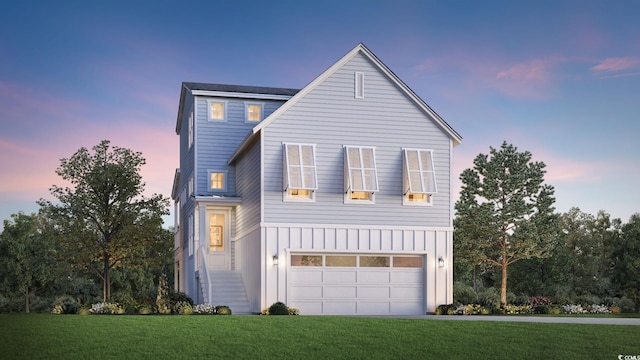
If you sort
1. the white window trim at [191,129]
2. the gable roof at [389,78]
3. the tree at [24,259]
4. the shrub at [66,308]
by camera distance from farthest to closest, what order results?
1. the tree at [24,259]
2. the white window trim at [191,129]
3. the gable roof at [389,78]
4. the shrub at [66,308]

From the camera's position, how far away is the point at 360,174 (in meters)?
27.0

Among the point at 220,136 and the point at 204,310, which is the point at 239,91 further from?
the point at 204,310

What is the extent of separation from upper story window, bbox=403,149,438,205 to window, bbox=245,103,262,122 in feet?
26.0

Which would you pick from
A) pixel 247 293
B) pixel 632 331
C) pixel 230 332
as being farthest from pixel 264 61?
pixel 632 331

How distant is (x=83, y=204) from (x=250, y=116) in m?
10.1

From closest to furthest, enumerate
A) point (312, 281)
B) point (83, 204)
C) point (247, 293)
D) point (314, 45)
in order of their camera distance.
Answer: point (312, 281), point (247, 293), point (314, 45), point (83, 204)

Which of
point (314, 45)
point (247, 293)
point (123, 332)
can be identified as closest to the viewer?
point (123, 332)

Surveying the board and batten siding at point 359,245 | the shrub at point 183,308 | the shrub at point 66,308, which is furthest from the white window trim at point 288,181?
the shrub at point 66,308

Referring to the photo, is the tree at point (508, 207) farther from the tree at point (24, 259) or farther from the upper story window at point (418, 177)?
the tree at point (24, 259)

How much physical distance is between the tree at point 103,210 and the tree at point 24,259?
12305 millimetres

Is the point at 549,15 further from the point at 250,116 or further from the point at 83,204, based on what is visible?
the point at 83,204

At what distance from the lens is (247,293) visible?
28531mm

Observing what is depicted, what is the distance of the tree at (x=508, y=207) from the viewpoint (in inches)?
1442

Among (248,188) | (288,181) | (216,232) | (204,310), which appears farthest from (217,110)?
(204,310)
